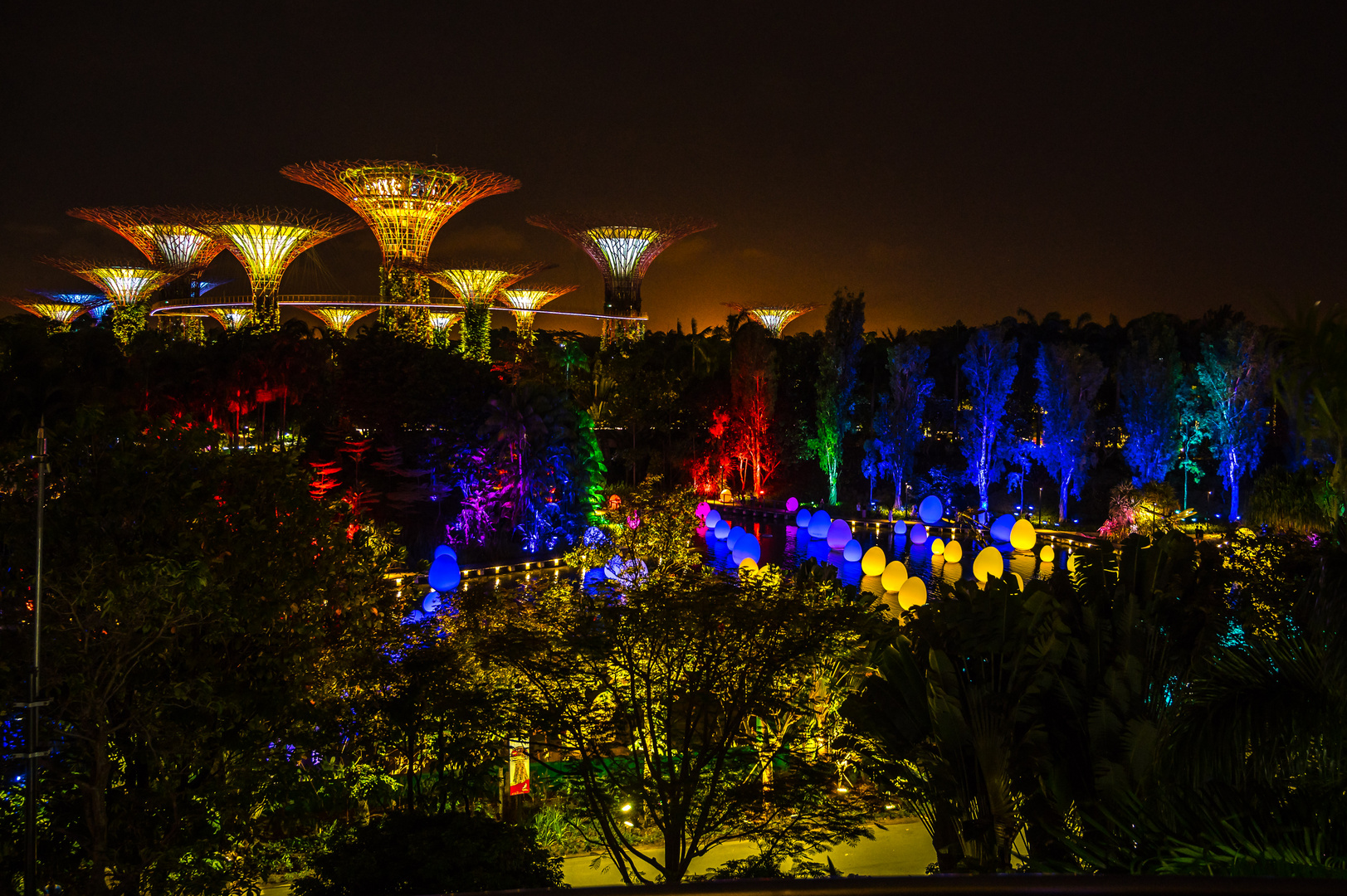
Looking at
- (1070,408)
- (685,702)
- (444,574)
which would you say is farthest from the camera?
(1070,408)

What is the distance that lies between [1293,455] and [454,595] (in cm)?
3218

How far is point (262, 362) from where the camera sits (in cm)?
2523

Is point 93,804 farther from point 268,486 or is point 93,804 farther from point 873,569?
point 873,569

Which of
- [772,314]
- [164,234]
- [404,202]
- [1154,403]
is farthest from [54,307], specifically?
[1154,403]

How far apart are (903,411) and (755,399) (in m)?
6.78

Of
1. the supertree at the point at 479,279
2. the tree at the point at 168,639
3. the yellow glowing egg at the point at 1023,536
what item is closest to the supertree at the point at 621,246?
the supertree at the point at 479,279

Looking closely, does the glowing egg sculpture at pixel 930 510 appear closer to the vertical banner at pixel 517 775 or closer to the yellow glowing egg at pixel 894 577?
the yellow glowing egg at pixel 894 577

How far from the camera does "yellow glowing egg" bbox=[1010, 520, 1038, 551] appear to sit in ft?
90.9

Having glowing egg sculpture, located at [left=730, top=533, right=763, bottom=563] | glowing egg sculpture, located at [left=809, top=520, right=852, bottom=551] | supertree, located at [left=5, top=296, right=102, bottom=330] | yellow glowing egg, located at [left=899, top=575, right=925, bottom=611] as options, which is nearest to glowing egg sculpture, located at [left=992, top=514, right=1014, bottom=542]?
→ glowing egg sculpture, located at [left=809, top=520, right=852, bottom=551]

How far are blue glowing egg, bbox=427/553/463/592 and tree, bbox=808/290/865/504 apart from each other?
2063 cm

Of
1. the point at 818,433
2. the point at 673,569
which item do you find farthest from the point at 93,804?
the point at 818,433

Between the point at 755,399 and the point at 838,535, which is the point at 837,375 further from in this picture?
the point at 838,535

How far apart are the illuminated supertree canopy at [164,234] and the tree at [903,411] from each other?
26065 mm

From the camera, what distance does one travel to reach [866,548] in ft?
98.1
